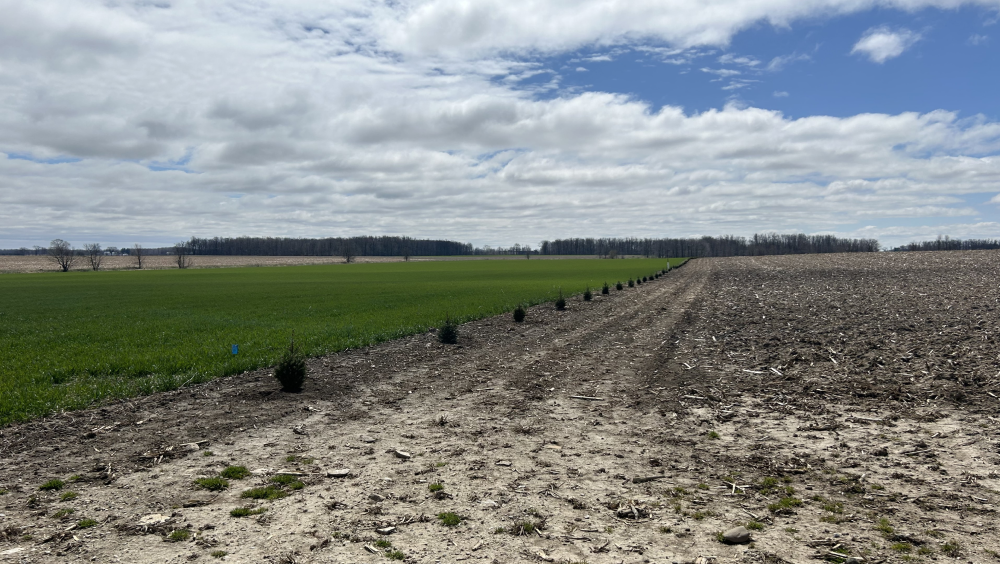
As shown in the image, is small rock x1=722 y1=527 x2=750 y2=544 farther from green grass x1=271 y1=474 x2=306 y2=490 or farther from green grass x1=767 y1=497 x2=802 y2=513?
green grass x1=271 y1=474 x2=306 y2=490

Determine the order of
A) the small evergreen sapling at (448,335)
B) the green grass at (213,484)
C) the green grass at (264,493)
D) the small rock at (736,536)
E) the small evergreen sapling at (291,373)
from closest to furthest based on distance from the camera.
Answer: the small rock at (736,536) → the green grass at (264,493) → the green grass at (213,484) → the small evergreen sapling at (291,373) → the small evergreen sapling at (448,335)

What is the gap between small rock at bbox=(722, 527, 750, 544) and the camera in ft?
15.6

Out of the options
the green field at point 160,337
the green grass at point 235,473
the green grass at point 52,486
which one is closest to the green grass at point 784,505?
the green grass at point 235,473

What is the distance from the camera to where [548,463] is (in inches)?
272

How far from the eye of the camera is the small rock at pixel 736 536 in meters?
4.77

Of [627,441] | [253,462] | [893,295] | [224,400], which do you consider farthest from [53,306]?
[893,295]

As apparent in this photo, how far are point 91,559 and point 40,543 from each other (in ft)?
2.37

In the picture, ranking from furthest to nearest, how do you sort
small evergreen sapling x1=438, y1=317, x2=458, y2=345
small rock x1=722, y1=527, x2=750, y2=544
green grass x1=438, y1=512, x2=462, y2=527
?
small evergreen sapling x1=438, y1=317, x2=458, y2=345, green grass x1=438, y1=512, x2=462, y2=527, small rock x1=722, y1=527, x2=750, y2=544

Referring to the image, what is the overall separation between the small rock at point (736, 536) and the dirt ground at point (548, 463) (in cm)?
14

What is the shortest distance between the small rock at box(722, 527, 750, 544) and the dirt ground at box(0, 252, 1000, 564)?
0.45 feet

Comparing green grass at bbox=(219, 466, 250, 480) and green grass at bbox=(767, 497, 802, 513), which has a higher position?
green grass at bbox=(767, 497, 802, 513)

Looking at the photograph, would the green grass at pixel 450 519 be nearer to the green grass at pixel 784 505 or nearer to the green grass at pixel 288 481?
the green grass at pixel 288 481

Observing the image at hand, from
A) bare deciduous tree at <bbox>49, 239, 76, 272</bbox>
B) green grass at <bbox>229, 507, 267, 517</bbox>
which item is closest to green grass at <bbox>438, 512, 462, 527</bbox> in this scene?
green grass at <bbox>229, 507, 267, 517</bbox>

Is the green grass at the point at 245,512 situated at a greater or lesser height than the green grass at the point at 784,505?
lesser
